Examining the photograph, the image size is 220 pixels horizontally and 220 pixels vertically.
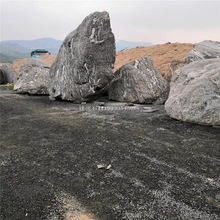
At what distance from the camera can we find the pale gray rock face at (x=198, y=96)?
4.32 m

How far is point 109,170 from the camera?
2.72 m

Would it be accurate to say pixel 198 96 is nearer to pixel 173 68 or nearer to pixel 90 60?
pixel 90 60

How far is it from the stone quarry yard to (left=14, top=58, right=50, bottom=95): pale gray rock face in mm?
4628

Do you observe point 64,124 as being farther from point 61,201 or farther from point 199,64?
point 199,64

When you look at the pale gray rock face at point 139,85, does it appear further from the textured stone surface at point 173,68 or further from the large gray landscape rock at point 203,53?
the large gray landscape rock at point 203,53

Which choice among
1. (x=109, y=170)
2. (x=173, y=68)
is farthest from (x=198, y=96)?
(x=173, y=68)

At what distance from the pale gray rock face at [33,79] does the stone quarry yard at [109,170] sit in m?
4.63

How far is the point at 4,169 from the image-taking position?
2771 mm

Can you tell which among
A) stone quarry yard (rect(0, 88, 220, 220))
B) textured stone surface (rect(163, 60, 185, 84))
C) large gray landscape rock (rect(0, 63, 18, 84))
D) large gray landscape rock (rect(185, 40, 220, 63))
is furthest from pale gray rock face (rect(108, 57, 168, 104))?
large gray landscape rock (rect(0, 63, 18, 84))

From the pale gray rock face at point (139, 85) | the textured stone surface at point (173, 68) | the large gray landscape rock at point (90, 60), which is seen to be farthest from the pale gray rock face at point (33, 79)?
the textured stone surface at point (173, 68)

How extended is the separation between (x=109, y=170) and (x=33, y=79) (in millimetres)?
8028

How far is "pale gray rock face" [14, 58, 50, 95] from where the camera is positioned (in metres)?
9.30

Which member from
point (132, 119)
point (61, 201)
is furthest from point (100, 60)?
point (61, 201)

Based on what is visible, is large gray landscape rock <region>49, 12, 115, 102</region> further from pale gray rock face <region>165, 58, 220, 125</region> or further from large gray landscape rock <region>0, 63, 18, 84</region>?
large gray landscape rock <region>0, 63, 18, 84</region>
